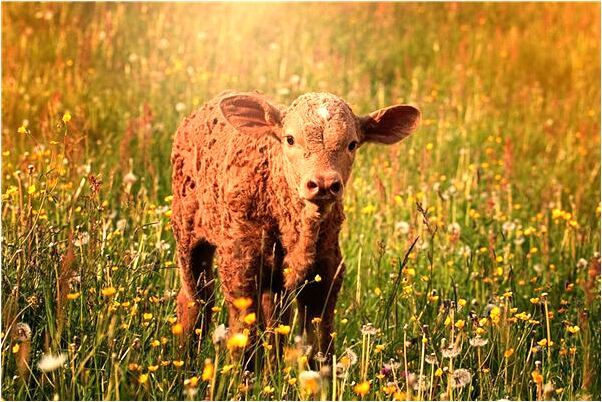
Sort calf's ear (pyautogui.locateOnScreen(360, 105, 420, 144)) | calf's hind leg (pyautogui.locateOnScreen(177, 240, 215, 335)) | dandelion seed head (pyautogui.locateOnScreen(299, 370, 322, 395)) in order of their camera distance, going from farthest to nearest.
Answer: calf's hind leg (pyautogui.locateOnScreen(177, 240, 215, 335)), calf's ear (pyautogui.locateOnScreen(360, 105, 420, 144)), dandelion seed head (pyautogui.locateOnScreen(299, 370, 322, 395))

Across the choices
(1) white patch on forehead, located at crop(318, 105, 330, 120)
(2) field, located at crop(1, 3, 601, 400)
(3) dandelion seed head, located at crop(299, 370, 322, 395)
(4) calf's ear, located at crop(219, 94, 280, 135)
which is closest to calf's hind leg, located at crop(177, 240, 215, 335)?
(2) field, located at crop(1, 3, 601, 400)

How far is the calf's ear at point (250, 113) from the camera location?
4.61m

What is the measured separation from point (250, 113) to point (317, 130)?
543mm

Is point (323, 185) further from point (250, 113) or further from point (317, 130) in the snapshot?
point (250, 113)

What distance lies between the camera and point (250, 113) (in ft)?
15.3

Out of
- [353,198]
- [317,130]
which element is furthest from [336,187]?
[353,198]

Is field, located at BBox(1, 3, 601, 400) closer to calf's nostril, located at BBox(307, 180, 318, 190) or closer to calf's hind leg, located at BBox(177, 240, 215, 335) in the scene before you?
calf's hind leg, located at BBox(177, 240, 215, 335)

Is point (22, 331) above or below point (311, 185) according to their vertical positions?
below

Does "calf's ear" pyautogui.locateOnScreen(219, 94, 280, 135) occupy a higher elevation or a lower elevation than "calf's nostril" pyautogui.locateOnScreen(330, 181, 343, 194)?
higher

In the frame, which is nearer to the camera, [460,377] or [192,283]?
[460,377]

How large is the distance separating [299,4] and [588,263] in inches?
300

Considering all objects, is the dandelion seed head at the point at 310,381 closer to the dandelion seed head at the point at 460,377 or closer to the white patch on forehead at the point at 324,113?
the dandelion seed head at the point at 460,377

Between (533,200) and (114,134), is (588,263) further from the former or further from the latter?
(114,134)

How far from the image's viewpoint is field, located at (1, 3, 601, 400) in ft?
13.7
